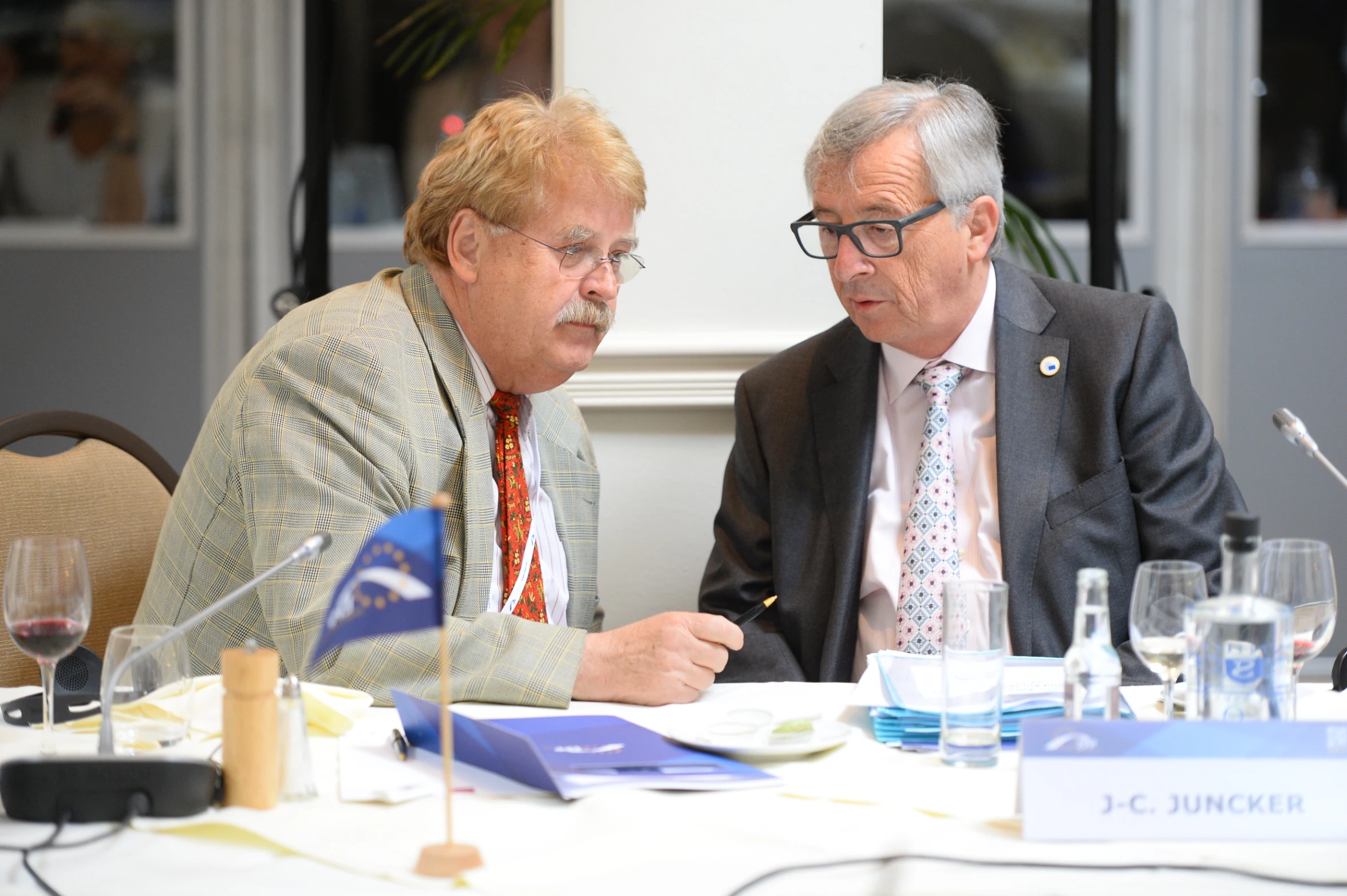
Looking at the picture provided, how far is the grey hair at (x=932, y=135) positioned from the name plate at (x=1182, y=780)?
1.06 m

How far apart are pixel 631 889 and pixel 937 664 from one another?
0.60 meters

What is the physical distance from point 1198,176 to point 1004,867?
288 cm

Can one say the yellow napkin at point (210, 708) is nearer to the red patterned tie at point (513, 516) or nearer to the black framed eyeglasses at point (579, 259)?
the red patterned tie at point (513, 516)

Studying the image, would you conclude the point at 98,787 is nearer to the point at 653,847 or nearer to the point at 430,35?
the point at 653,847

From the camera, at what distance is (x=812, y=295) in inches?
86.5

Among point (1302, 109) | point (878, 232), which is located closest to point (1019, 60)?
point (1302, 109)

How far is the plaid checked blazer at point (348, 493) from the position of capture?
1380 mm

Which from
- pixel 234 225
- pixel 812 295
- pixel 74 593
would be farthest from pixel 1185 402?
pixel 234 225

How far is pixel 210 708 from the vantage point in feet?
4.06

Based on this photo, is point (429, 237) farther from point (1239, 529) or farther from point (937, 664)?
point (1239, 529)

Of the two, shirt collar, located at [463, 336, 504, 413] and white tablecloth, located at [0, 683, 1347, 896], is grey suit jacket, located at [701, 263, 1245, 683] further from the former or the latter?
white tablecloth, located at [0, 683, 1347, 896]

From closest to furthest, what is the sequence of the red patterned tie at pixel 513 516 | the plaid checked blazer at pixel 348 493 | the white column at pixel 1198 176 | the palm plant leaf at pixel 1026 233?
1. the plaid checked blazer at pixel 348 493
2. the red patterned tie at pixel 513 516
3. the palm plant leaf at pixel 1026 233
4. the white column at pixel 1198 176

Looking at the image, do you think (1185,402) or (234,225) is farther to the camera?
(234,225)

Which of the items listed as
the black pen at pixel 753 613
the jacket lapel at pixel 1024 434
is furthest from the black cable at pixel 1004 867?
the jacket lapel at pixel 1024 434
